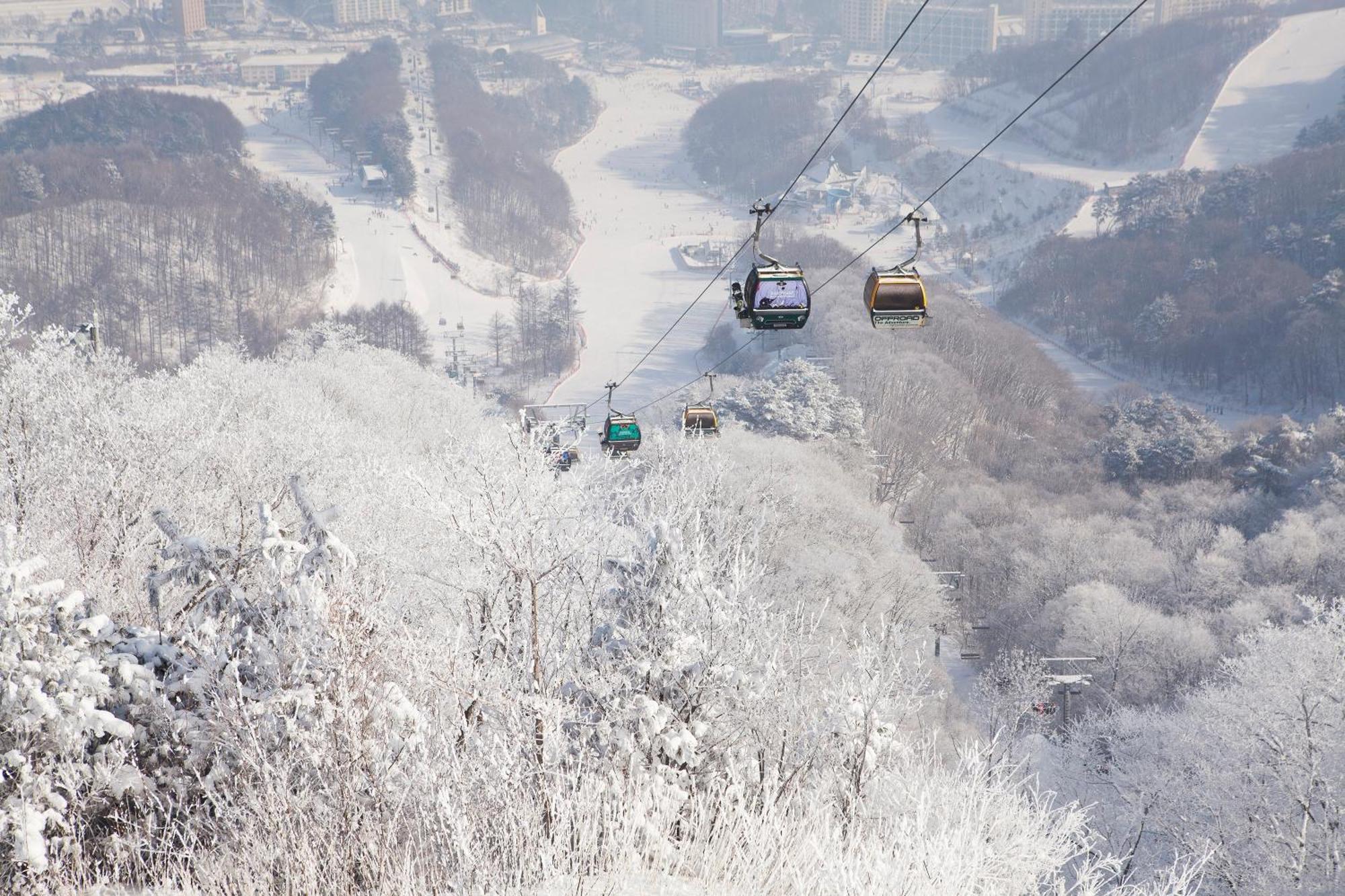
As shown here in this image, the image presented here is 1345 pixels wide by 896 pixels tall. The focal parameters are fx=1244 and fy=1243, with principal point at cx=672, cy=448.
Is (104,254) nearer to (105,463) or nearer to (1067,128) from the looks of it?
(105,463)

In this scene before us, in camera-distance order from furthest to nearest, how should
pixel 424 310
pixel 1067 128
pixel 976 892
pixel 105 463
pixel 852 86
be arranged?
1. pixel 852 86
2. pixel 1067 128
3. pixel 424 310
4. pixel 105 463
5. pixel 976 892

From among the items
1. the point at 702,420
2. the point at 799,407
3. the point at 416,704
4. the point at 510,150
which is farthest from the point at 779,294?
the point at 510,150

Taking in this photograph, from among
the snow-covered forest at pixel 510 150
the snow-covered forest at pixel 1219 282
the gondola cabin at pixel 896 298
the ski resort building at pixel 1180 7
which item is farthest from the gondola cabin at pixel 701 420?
the ski resort building at pixel 1180 7

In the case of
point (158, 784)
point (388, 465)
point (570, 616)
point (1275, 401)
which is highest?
point (158, 784)

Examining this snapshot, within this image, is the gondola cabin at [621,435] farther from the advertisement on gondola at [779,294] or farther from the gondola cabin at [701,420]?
the advertisement on gondola at [779,294]

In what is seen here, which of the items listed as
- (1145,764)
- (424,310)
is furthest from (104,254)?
(1145,764)

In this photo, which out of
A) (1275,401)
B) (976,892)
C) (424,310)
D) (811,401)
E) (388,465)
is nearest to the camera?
(976,892)

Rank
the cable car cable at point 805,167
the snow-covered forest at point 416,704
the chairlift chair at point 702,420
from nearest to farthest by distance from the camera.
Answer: the snow-covered forest at point 416,704
the cable car cable at point 805,167
the chairlift chair at point 702,420
